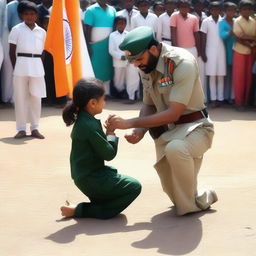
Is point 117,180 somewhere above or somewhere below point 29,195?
above

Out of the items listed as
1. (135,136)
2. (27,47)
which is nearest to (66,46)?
(27,47)

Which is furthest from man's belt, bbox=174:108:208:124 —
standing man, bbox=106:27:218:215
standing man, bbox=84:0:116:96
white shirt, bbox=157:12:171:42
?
standing man, bbox=84:0:116:96

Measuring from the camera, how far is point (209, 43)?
10875 millimetres

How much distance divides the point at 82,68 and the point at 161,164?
4289mm

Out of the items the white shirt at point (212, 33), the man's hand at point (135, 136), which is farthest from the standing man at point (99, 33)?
the man's hand at point (135, 136)

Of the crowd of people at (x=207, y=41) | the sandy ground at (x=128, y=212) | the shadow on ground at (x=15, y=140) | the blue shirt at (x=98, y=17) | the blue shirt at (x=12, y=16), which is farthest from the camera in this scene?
the blue shirt at (x=98, y=17)

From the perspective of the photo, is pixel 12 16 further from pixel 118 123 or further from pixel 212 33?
pixel 118 123

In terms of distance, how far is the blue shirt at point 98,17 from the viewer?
36.4 feet

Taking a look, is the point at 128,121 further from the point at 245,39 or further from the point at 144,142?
the point at 245,39

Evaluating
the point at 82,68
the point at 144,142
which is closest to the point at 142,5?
the point at 82,68

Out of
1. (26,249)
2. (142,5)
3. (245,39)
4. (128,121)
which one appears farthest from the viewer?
(142,5)

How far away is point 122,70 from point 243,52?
217 centimetres

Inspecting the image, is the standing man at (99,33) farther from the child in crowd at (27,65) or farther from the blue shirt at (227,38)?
the child in crowd at (27,65)

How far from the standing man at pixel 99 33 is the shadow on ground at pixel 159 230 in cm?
661
